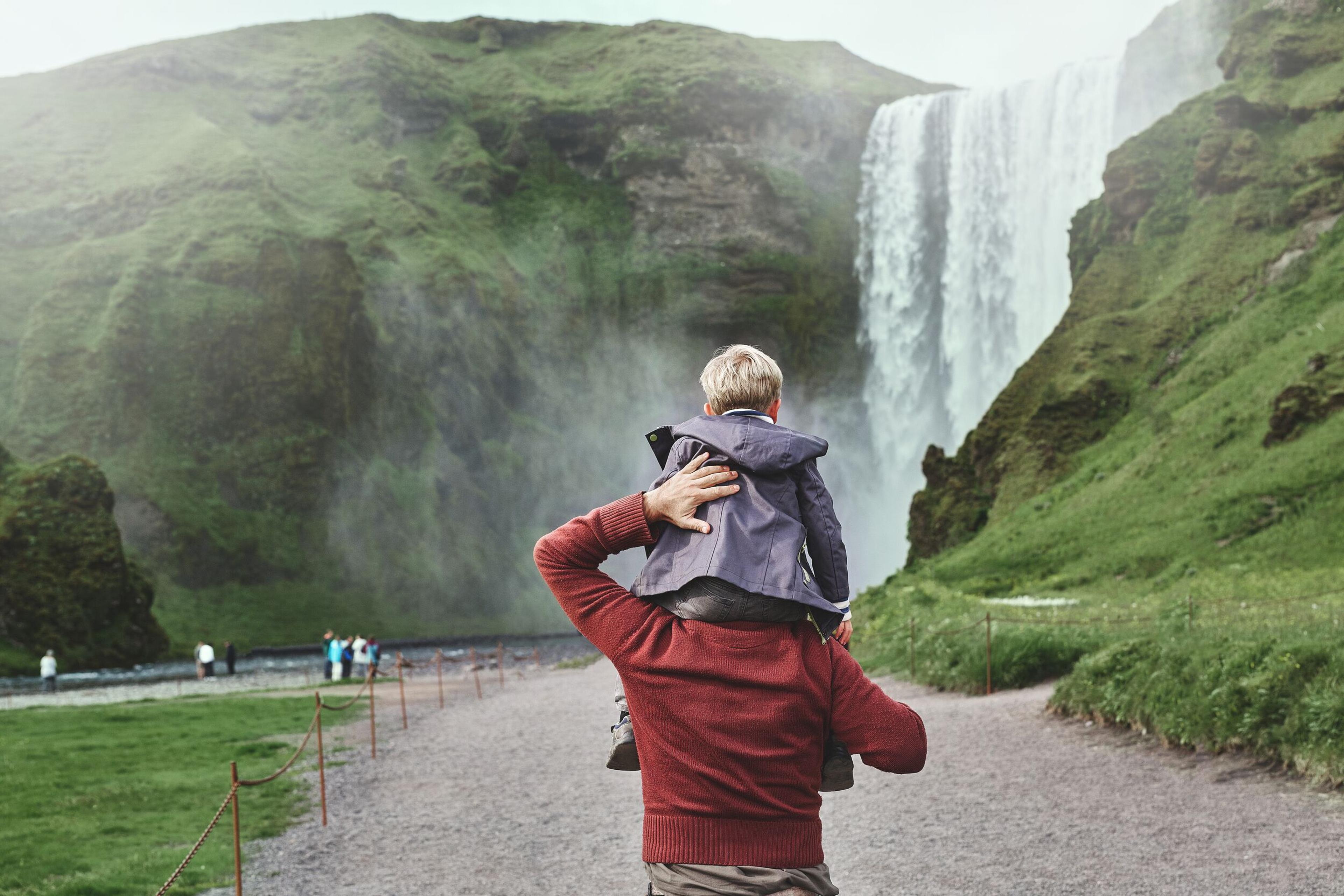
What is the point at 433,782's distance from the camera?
48.3 ft

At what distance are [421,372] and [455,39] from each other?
74.2m

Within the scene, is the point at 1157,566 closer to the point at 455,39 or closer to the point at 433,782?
the point at 433,782

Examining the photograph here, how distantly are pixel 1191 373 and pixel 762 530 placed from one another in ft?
123

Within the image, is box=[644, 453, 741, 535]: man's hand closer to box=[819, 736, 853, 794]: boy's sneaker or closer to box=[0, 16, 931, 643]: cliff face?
box=[819, 736, 853, 794]: boy's sneaker

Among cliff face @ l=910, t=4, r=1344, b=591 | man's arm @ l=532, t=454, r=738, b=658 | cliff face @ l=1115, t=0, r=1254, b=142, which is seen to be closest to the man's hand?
man's arm @ l=532, t=454, r=738, b=658

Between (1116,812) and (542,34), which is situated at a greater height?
(542,34)

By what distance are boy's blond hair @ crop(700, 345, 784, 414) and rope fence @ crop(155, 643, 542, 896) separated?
412cm

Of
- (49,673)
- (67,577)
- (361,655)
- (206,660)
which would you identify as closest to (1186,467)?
(361,655)

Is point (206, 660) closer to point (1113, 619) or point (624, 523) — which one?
point (1113, 619)

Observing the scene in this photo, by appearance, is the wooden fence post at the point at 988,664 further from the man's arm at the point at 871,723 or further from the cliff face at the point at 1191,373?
the man's arm at the point at 871,723

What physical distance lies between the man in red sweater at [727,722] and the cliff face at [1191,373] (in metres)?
22.0

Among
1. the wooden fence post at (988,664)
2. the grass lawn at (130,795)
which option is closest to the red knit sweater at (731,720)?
the grass lawn at (130,795)

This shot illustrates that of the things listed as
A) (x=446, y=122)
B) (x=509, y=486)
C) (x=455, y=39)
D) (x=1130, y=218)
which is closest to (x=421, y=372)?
(x=509, y=486)

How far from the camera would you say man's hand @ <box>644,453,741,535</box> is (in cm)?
304
